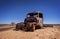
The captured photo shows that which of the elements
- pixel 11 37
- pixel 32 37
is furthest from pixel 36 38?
pixel 11 37

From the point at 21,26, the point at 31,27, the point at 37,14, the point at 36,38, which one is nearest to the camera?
the point at 36,38

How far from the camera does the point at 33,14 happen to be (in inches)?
692

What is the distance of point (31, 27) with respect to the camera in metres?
13.0

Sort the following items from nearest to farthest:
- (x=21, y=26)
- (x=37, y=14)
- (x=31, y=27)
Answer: (x=31, y=27)
(x=21, y=26)
(x=37, y=14)

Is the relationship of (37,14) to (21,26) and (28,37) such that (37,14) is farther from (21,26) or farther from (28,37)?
(28,37)

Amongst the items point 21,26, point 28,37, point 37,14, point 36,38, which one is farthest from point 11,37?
point 37,14

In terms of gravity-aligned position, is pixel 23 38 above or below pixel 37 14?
below

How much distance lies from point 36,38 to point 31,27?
390 cm

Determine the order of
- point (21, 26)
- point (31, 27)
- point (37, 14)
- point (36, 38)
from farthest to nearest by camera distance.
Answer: point (37, 14), point (21, 26), point (31, 27), point (36, 38)

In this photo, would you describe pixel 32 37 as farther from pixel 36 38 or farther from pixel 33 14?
pixel 33 14

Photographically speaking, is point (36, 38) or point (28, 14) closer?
point (36, 38)

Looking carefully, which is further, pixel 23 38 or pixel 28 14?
pixel 28 14

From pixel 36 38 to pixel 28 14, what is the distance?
9.13 m

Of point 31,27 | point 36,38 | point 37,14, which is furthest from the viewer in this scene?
point 37,14
